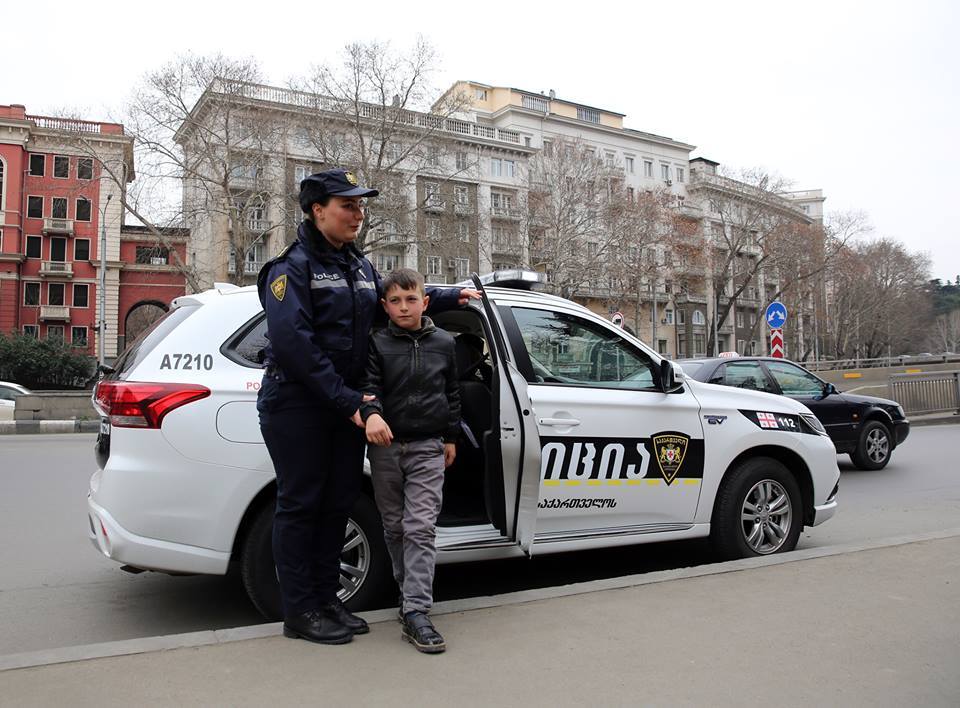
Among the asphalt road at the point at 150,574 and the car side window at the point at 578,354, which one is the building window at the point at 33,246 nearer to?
the asphalt road at the point at 150,574

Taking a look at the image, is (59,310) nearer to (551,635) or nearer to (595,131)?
(595,131)

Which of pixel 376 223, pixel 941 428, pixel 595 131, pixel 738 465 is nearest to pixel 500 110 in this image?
pixel 595 131

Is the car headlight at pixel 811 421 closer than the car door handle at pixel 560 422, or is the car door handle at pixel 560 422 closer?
the car door handle at pixel 560 422

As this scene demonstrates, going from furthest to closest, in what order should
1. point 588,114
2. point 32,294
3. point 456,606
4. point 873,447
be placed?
point 588,114 → point 32,294 → point 873,447 → point 456,606

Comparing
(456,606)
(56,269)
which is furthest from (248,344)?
(56,269)

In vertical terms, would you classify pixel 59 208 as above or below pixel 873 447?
above

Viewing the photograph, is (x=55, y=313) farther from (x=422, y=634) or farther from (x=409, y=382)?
(x=422, y=634)

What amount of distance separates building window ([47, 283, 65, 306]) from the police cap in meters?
54.1

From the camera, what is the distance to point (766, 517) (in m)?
5.03

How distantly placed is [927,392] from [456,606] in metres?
19.8

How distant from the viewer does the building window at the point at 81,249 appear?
5028 cm

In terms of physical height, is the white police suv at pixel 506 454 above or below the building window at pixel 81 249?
below

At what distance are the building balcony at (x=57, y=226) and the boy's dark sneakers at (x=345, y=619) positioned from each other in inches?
2139

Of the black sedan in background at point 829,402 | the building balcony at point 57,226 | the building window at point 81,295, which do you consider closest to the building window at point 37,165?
the building balcony at point 57,226
